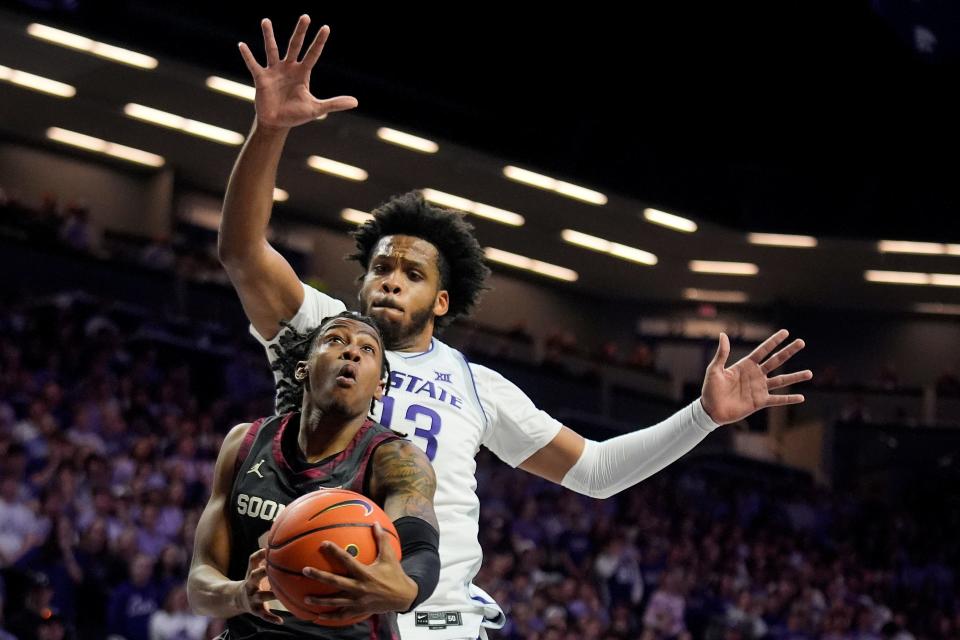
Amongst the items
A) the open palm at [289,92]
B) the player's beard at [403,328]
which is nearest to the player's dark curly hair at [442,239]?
the player's beard at [403,328]

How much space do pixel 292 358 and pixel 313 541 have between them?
3.39ft

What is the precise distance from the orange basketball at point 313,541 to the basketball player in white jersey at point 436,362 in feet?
3.73

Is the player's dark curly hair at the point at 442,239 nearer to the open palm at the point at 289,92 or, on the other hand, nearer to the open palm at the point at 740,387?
the open palm at the point at 289,92

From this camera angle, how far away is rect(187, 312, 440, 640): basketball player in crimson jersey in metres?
3.32

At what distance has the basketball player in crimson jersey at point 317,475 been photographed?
3.32 meters

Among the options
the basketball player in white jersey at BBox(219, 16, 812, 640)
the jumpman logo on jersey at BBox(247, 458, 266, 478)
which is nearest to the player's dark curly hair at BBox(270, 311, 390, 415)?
the basketball player in white jersey at BBox(219, 16, 812, 640)

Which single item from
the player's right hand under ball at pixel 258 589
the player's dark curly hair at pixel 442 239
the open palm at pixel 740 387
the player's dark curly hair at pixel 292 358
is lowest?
the player's right hand under ball at pixel 258 589

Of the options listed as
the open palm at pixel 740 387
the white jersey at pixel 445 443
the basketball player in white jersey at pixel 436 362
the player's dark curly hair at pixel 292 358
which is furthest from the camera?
the open palm at pixel 740 387

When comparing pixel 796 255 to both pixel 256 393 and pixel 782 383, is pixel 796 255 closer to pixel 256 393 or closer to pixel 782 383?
pixel 256 393

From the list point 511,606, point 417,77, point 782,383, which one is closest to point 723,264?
point 417,77

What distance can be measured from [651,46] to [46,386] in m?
15.3

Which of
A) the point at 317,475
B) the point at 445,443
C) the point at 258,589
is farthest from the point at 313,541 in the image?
the point at 445,443

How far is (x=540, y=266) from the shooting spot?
2781 cm

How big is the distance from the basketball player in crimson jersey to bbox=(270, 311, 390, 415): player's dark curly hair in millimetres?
83
